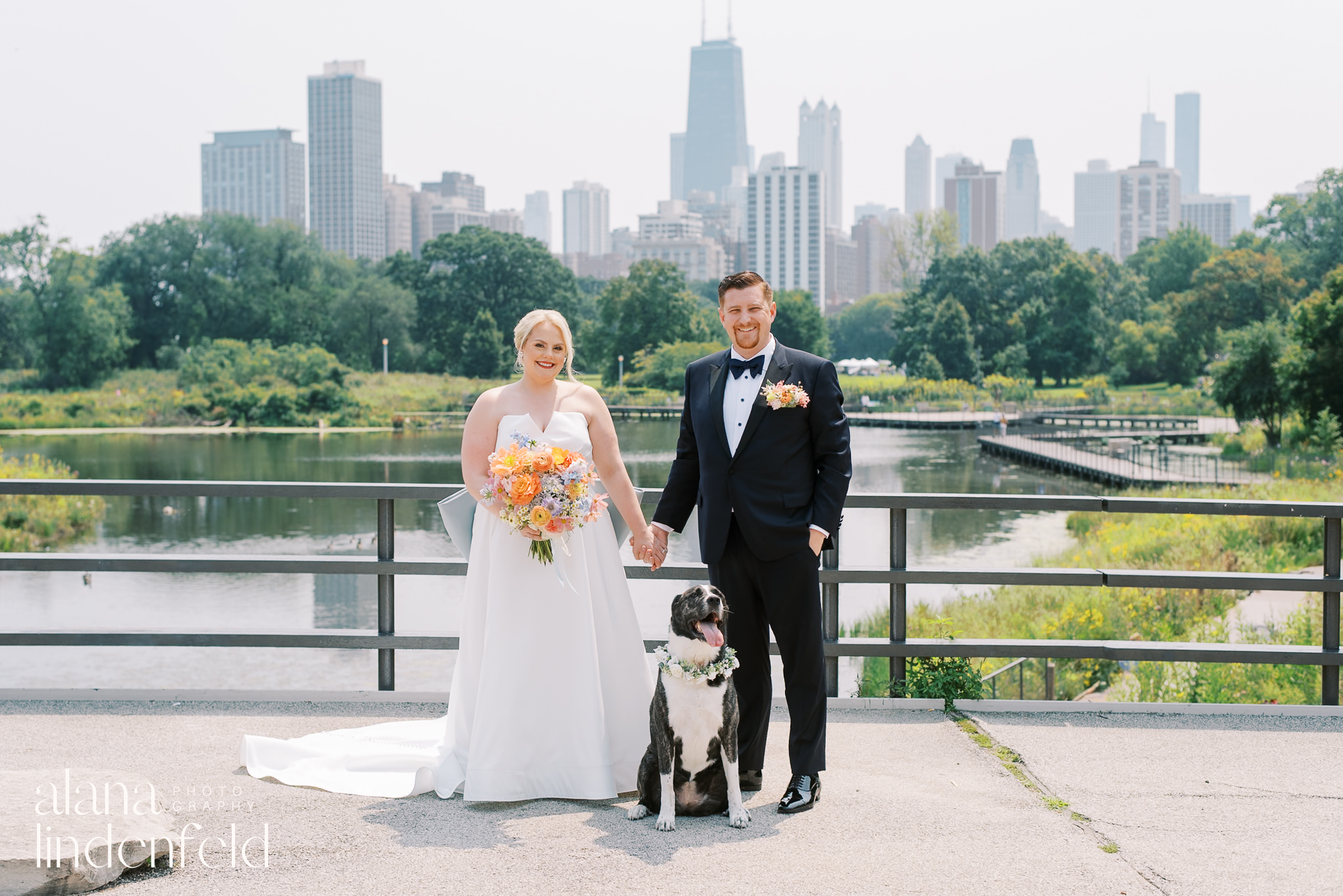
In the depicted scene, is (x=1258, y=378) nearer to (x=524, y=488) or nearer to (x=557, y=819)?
(x=524, y=488)

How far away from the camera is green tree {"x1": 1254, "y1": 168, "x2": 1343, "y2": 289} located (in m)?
88.5

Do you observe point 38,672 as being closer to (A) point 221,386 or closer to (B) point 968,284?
(A) point 221,386

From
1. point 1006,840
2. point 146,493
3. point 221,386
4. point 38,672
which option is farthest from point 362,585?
point 221,386

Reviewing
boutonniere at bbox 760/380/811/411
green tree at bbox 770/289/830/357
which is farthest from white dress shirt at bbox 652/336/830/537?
green tree at bbox 770/289/830/357

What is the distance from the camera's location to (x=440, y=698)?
240 inches

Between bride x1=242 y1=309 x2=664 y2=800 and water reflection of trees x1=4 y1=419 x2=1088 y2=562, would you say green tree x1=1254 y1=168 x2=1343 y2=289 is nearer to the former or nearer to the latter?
water reflection of trees x1=4 y1=419 x2=1088 y2=562

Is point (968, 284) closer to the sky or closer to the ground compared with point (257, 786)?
closer to the sky

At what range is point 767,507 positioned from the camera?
470 cm

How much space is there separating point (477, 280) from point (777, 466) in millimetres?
97443

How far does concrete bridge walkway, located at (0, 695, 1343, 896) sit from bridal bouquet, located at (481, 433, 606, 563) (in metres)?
1.15

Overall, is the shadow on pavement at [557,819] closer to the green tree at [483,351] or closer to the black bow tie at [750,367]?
the black bow tie at [750,367]

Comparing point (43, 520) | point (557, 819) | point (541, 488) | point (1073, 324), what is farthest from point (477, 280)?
point (557, 819)

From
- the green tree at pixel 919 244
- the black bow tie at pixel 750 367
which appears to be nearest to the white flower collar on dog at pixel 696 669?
the black bow tie at pixel 750 367

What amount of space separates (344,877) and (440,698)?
2.21 metres
